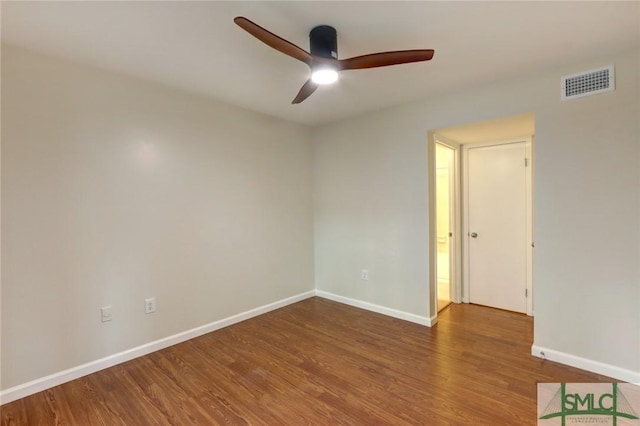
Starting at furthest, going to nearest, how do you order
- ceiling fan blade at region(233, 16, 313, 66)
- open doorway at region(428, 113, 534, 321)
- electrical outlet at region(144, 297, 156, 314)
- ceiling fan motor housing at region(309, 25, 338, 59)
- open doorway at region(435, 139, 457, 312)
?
open doorway at region(435, 139, 457, 312), open doorway at region(428, 113, 534, 321), electrical outlet at region(144, 297, 156, 314), ceiling fan motor housing at region(309, 25, 338, 59), ceiling fan blade at region(233, 16, 313, 66)

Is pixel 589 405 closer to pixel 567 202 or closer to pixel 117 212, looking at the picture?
pixel 567 202

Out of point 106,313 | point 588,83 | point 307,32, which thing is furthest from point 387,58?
point 106,313

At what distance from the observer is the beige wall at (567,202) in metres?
2.16

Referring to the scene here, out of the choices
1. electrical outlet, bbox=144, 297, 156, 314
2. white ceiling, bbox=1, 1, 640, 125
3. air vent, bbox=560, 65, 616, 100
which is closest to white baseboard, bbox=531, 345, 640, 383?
air vent, bbox=560, 65, 616, 100

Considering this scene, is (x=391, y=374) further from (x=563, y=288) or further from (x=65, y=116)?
(x=65, y=116)

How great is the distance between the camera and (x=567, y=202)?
7.79ft

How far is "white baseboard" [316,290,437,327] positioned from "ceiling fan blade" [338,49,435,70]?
2550mm

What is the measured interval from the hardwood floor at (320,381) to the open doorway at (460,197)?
2.39 ft

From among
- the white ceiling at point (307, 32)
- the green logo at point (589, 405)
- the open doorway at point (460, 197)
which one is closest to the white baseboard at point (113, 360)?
the open doorway at point (460, 197)

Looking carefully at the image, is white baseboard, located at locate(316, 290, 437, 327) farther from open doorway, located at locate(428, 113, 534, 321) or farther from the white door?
the white door

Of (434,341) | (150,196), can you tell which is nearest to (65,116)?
(150,196)

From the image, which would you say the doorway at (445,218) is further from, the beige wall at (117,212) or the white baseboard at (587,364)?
the beige wall at (117,212)

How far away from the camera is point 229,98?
308cm

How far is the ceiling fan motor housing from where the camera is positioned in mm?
1818
